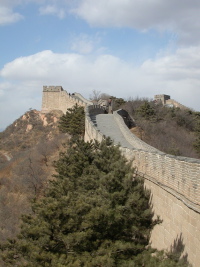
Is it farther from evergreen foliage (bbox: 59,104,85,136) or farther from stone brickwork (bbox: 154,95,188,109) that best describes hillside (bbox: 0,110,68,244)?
stone brickwork (bbox: 154,95,188,109)

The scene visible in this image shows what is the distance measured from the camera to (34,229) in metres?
7.75

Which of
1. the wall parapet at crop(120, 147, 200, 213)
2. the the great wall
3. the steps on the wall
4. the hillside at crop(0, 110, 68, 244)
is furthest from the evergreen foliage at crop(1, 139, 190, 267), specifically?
the hillside at crop(0, 110, 68, 244)

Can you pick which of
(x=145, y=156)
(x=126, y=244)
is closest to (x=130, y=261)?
(x=126, y=244)

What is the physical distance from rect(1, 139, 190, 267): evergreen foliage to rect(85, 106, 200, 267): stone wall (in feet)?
1.15

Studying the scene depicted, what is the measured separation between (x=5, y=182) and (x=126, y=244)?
2461 centimetres

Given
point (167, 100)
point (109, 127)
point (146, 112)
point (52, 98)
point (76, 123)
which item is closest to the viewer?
point (109, 127)

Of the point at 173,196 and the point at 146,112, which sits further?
the point at 146,112

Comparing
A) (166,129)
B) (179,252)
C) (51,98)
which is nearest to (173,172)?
(179,252)

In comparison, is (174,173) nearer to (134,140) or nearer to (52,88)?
(134,140)

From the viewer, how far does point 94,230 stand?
8.15 metres

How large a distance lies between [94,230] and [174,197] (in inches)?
81.5

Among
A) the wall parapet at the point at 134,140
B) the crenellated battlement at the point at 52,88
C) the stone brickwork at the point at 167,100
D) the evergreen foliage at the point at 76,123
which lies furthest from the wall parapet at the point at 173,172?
the stone brickwork at the point at 167,100

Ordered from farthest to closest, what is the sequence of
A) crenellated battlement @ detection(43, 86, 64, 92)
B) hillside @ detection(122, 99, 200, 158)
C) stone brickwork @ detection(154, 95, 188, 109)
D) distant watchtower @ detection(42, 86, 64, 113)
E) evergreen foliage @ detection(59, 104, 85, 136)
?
stone brickwork @ detection(154, 95, 188, 109), crenellated battlement @ detection(43, 86, 64, 92), distant watchtower @ detection(42, 86, 64, 113), evergreen foliage @ detection(59, 104, 85, 136), hillside @ detection(122, 99, 200, 158)

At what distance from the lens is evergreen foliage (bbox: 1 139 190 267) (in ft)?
23.8
